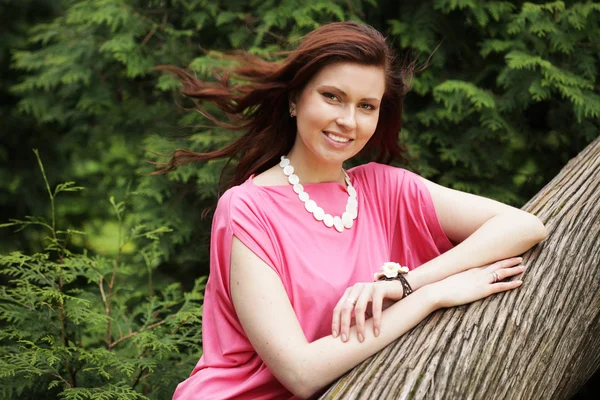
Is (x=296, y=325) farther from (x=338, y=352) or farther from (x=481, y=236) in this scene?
(x=481, y=236)

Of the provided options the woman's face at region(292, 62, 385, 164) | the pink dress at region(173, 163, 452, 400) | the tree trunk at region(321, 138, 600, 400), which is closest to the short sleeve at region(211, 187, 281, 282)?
the pink dress at region(173, 163, 452, 400)

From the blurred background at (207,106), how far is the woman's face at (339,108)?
1009 mm

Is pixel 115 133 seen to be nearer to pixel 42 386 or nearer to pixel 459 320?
pixel 42 386

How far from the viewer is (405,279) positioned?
2189mm

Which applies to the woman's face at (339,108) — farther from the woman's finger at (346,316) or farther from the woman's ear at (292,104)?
the woman's finger at (346,316)

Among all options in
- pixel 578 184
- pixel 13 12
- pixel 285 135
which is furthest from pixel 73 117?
pixel 578 184

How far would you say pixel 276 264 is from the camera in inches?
84.7

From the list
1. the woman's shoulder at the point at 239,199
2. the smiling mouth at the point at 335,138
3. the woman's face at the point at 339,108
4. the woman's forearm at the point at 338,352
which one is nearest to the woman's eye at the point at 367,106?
the woman's face at the point at 339,108

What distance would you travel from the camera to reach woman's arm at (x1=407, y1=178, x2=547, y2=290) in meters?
2.27

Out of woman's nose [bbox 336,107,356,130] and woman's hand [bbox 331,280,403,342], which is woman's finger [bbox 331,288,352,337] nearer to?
woman's hand [bbox 331,280,403,342]

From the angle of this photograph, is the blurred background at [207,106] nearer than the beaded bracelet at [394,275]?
No

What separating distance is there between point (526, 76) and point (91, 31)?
2806mm

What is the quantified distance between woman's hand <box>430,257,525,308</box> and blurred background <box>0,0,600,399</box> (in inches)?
44.1

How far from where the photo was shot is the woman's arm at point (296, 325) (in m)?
1.99
